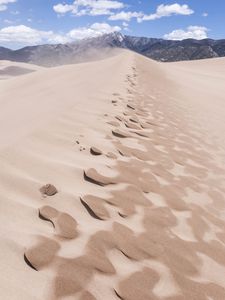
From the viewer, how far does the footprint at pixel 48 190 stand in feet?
10.00

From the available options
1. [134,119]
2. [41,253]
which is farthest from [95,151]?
[134,119]

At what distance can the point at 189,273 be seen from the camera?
8.39 ft

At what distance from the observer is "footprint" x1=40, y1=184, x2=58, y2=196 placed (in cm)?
305

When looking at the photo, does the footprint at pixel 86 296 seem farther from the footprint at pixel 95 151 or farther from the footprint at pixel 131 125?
the footprint at pixel 131 125

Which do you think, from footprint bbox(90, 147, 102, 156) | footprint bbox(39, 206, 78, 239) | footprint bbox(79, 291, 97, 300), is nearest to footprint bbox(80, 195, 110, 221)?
footprint bbox(39, 206, 78, 239)

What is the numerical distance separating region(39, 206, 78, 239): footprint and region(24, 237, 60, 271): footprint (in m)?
0.14

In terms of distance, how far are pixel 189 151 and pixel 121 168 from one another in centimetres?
210

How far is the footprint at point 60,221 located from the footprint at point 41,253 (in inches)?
5.6

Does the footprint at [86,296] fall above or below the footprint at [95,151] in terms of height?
below

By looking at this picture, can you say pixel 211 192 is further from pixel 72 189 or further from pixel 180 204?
pixel 72 189

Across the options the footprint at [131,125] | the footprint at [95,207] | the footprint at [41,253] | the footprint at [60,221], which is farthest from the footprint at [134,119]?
the footprint at [41,253]

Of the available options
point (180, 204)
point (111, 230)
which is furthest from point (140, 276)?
point (180, 204)

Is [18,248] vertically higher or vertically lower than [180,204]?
higher

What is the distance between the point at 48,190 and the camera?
10.1ft
